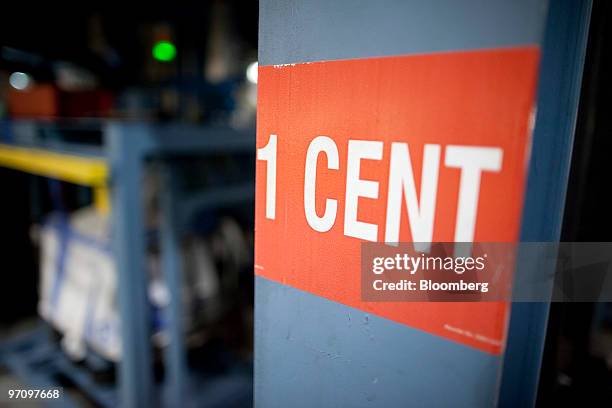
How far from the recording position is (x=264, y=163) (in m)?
0.67

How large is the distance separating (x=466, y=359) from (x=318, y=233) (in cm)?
26

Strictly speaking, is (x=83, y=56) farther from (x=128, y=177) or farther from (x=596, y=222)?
(x=596, y=222)

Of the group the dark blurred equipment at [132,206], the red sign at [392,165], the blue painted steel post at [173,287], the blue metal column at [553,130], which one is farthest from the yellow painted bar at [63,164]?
the blue metal column at [553,130]

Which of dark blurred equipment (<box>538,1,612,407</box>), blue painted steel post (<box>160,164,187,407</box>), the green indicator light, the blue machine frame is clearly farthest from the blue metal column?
the green indicator light

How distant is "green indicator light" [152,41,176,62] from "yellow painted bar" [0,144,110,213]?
1.03 metres

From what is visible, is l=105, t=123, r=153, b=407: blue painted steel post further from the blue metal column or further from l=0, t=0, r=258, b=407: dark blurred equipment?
the blue metal column

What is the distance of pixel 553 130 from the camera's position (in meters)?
0.59

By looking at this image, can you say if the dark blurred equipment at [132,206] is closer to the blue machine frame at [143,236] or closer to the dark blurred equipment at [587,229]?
the blue machine frame at [143,236]

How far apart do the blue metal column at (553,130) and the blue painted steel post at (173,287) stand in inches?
53.7

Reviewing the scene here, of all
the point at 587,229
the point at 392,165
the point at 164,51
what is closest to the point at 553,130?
the point at 392,165

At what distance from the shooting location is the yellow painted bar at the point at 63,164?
1.38m

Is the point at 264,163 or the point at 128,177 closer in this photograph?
the point at 264,163

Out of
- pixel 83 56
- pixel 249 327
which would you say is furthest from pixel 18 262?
pixel 249 327

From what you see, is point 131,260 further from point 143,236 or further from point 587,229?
point 587,229
